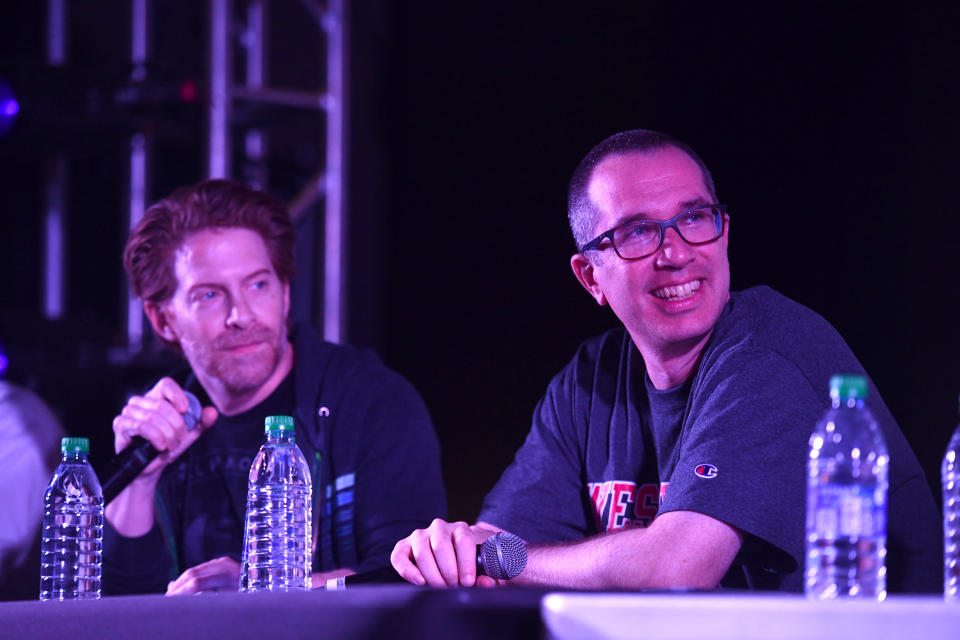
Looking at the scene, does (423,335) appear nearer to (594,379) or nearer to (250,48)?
(250,48)

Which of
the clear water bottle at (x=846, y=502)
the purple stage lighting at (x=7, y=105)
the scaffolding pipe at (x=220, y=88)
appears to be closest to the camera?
the clear water bottle at (x=846, y=502)

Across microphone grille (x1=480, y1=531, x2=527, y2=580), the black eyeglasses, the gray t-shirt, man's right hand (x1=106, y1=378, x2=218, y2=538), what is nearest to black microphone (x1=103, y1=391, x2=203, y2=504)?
man's right hand (x1=106, y1=378, x2=218, y2=538)

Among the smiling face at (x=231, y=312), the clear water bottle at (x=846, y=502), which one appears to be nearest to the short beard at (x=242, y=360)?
the smiling face at (x=231, y=312)

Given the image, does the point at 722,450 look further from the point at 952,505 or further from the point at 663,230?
the point at 663,230

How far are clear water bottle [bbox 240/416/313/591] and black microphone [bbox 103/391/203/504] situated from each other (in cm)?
22

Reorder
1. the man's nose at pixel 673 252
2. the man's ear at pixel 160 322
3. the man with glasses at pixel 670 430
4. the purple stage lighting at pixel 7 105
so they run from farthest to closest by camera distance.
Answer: the purple stage lighting at pixel 7 105, the man's ear at pixel 160 322, the man's nose at pixel 673 252, the man with glasses at pixel 670 430

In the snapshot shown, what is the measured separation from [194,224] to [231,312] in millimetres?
244

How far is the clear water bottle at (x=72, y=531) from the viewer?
2.06m

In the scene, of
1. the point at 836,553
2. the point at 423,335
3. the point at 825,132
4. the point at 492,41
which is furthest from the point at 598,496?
the point at 492,41

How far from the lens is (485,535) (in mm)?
1813

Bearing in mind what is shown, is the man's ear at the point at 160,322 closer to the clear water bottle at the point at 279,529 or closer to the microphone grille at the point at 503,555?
the clear water bottle at the point at 279,529

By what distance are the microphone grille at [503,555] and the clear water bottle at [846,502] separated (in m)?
0.40

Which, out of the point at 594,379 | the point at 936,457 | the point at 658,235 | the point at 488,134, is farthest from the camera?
the point at 488,134

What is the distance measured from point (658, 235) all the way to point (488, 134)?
6.99 feet
